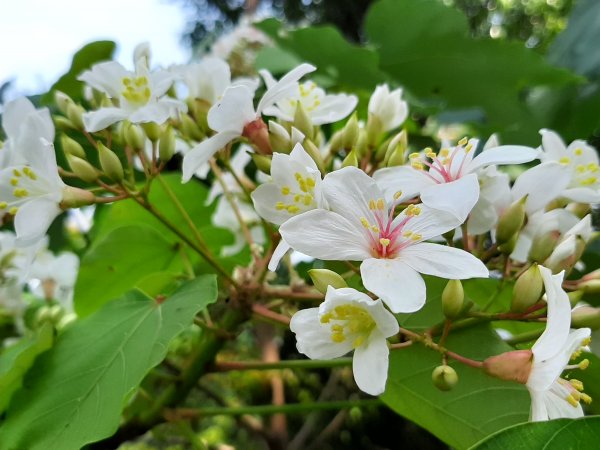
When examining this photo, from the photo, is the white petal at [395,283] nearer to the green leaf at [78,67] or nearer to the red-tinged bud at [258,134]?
the red-tinged bud at [258,134]

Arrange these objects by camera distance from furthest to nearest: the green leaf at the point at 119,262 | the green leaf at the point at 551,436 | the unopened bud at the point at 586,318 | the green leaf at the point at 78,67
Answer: the green leaf at the point at 78,67 < the green leaf at the point at 119,262 < the unopened bud at the point at 586,318 < the green leaf at the point at 551,436

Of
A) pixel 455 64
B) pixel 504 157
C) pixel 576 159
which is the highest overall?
pixel 504 157

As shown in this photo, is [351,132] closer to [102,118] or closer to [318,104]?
[318,104]

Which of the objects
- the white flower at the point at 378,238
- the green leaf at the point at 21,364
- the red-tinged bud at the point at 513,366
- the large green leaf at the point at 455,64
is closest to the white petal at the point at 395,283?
the white flower at the point at 378,238

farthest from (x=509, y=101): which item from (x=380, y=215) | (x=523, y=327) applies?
(x=380, y=215)

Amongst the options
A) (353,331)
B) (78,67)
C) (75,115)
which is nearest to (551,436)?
(353,331)
